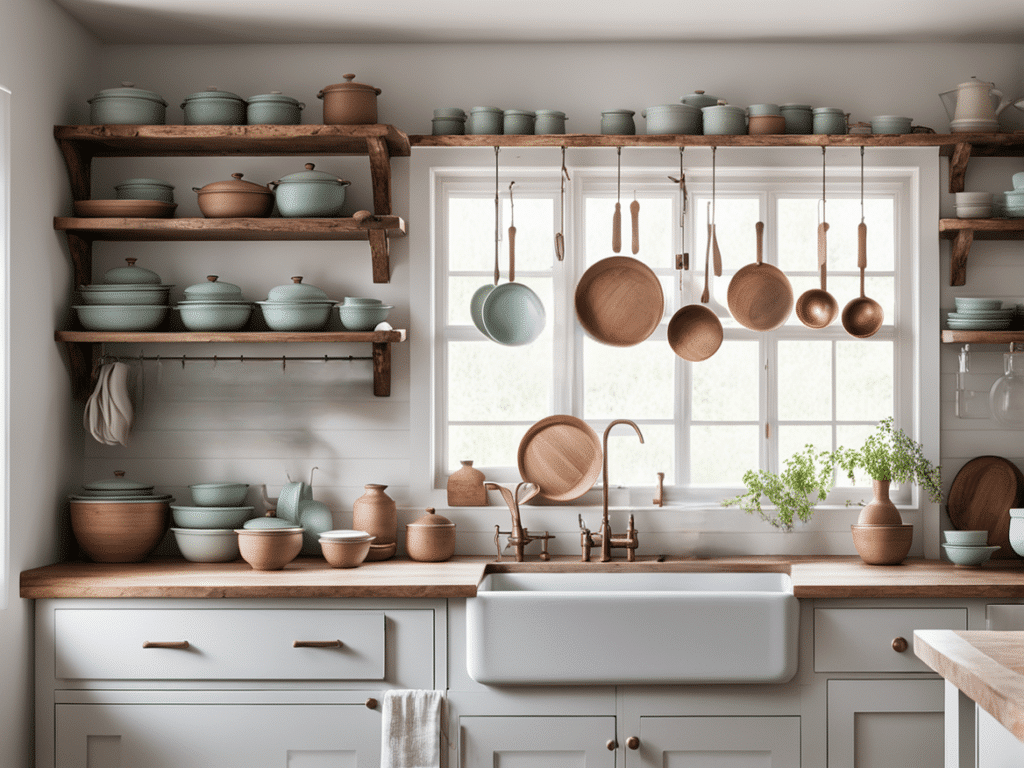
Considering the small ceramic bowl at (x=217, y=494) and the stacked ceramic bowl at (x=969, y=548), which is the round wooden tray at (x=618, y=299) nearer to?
the stacked ceramic bowl at (x=969, y=548)

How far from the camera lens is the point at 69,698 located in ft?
9.00

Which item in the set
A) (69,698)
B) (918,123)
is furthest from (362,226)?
(918,123)

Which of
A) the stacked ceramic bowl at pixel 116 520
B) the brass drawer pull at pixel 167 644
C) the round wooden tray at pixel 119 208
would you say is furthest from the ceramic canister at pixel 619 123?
the brass drawer pull at pixel 167 644

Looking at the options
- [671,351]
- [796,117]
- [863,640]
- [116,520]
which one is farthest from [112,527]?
[796,117]

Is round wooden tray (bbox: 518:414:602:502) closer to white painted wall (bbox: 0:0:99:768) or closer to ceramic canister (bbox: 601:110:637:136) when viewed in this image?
ceramic canister (bbox: 601:110:637:136)

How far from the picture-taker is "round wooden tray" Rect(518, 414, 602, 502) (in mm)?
3303

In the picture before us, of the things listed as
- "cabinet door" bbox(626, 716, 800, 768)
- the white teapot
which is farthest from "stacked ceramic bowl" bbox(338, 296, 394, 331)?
the white teapot

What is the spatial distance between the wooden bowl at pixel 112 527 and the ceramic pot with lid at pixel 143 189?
107 cm

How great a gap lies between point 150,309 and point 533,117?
4.97 feet

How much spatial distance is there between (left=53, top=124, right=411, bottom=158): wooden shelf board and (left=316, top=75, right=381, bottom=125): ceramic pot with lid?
6cm

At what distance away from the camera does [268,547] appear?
293 centimetres

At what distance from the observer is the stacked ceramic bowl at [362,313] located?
10.3 feet

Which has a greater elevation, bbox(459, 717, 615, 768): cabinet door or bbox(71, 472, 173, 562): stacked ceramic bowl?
bbox(71, 472, 173, 562): stacked ceramic bowl

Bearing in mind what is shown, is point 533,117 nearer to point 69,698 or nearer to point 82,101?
point 82,101
